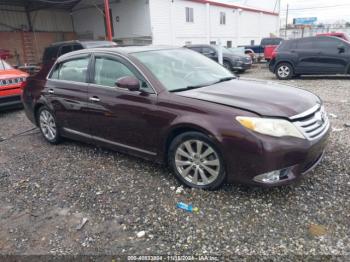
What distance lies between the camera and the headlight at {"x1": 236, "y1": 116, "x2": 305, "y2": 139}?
2773mm

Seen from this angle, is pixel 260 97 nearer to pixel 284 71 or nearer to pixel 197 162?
pixel 197 162

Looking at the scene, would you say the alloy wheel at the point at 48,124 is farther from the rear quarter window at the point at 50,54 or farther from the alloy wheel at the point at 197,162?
the rear quarter window at the point at 50,54

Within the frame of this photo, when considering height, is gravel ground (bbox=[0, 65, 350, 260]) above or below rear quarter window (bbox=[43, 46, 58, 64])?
below

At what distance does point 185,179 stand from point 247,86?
4.41ft

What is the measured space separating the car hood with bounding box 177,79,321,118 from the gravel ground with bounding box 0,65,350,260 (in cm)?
88

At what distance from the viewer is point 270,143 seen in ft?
9.00

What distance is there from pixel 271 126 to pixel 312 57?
9422 mm

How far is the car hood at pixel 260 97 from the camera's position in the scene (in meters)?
2.93

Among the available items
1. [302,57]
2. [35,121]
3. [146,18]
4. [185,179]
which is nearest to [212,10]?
[146,18]

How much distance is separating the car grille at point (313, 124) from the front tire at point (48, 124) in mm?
3727

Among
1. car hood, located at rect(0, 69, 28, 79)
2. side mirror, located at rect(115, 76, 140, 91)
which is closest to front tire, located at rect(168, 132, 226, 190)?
side mirror, located at rect(115, 76, 140, 91)

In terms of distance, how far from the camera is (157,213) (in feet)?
9.82

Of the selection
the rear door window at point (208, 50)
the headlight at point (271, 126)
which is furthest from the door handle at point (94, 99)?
the rear door window at point (208, 50)

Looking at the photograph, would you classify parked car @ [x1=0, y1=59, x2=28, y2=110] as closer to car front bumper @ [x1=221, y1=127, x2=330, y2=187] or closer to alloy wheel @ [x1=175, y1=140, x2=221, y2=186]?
alloy wheel @ [x1=175, y1=140, x2=221, y2=186]
